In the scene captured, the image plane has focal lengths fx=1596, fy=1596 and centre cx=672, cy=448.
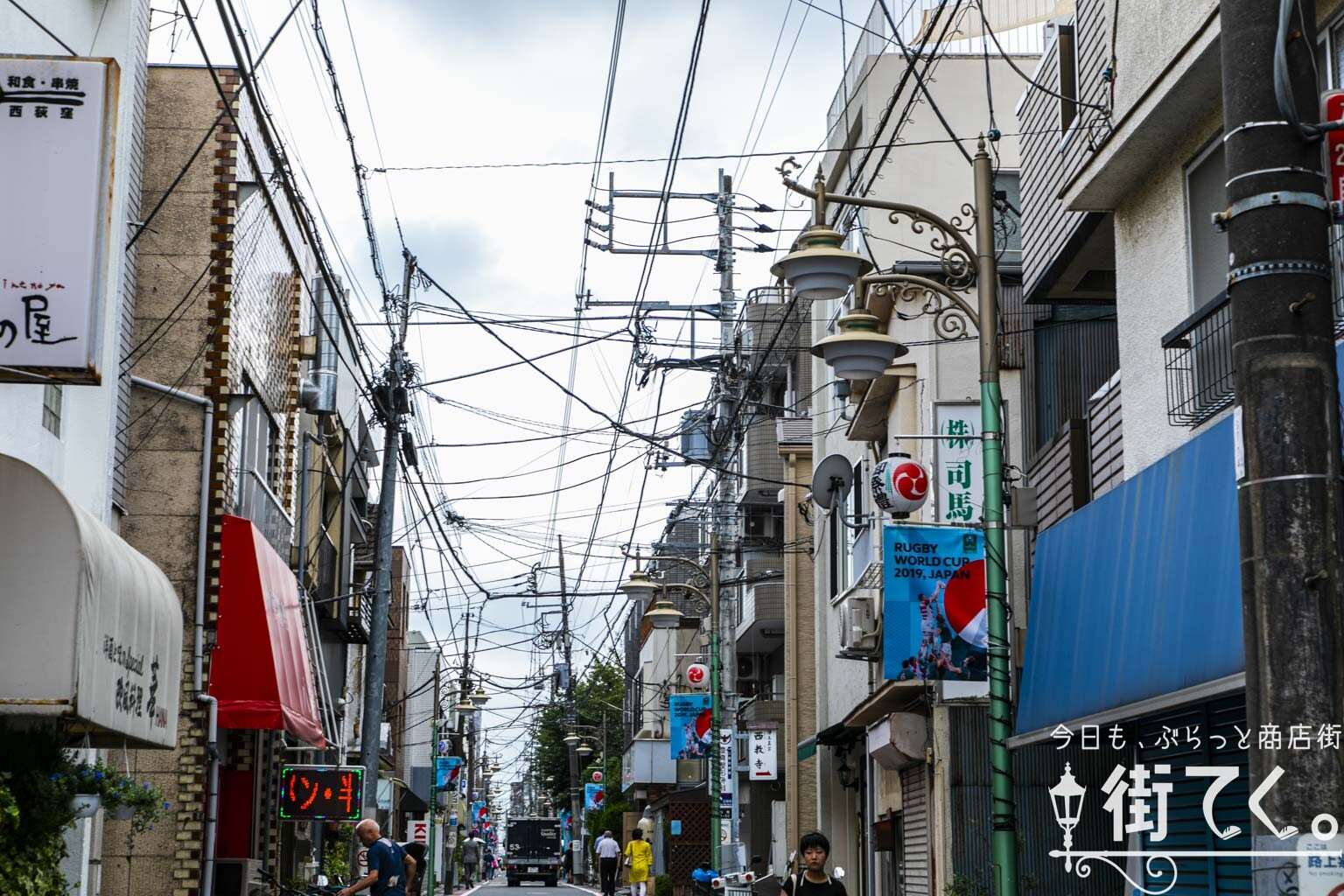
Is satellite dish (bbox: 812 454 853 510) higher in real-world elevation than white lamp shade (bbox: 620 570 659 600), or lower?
higher

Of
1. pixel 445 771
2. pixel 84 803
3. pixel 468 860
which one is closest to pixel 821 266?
pixel 84 803

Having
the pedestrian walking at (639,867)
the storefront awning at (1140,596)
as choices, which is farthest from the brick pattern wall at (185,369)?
the pedestrian walking at (639,867)

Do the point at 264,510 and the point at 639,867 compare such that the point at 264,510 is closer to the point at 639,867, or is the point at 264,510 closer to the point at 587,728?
the point at 639,867

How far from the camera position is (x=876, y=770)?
81.4 feet

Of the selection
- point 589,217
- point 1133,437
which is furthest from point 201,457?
point 589,217

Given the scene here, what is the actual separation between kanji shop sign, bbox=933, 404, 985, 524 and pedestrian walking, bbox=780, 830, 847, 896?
25.6 feet

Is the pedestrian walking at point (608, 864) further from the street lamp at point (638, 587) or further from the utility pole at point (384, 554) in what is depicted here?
the utility pole at point (384, 554)

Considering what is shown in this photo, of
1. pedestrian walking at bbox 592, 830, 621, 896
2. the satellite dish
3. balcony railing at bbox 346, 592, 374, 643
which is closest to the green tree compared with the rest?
pedestrian walking at bbox 592, 830, 621, 896

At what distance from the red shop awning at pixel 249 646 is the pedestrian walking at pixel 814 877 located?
28.1 ft

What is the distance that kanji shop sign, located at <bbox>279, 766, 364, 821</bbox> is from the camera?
75.2 ft

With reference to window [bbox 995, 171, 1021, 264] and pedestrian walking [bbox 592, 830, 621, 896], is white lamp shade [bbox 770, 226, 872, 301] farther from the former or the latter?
pedestrian walking [bbox 592, 830, 621, 896]

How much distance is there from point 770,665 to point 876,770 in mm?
20112

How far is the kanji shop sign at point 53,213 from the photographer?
30.8 ft

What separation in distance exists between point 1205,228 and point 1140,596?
3063 mm
